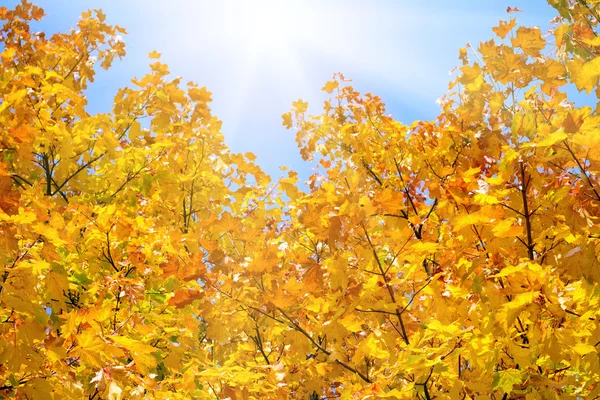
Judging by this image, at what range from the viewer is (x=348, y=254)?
9.50 ft

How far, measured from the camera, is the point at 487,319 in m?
2.02

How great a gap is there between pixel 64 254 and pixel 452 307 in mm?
2928

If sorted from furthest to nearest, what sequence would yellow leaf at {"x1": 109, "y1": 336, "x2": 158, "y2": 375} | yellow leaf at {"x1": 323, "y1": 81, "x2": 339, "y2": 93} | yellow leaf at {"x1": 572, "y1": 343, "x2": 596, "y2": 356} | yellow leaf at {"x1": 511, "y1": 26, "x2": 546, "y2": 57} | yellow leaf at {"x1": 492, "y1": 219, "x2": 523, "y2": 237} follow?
yellow leaf at {"x1": 323, "y1": 81, "x2": 339, "y2": 93} → yellow leaf at {"x1": 511, "y1": 26, "x2": 546, "y2": 57} → yellow leaf at {"x1": 109, "y1": 336, "x2": 158, "y2": 375} → yellow leaf at {"x1": 492, "y1": 219, "x2": 523, "y2": 237} → yellow leaf at {"x1": 572, "y1": 343, "x2": 596, "y2": 356}

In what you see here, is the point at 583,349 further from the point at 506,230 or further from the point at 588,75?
the point at 588,75

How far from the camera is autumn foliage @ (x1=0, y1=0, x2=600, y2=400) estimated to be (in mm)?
2094

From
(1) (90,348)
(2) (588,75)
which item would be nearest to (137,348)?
(1) (90,348)

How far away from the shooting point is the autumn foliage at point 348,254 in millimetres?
2094

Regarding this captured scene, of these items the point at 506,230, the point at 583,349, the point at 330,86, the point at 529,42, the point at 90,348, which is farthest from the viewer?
the point at 330,86

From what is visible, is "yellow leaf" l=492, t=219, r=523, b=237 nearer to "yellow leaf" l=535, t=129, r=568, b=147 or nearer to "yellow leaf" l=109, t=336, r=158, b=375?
"yellow leaf" l=535, t=129, r=568, b=147

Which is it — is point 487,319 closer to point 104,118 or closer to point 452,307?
point 452,307

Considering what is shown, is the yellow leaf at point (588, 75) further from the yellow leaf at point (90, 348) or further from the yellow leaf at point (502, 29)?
the yellow leaf at point (90, 348)

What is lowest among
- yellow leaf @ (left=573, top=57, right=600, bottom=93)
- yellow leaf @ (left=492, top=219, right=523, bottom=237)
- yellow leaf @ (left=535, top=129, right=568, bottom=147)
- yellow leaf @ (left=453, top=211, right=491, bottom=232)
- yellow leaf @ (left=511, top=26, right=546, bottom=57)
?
yellow leaf @ (left=492, top=219, right=523, bottom=237)

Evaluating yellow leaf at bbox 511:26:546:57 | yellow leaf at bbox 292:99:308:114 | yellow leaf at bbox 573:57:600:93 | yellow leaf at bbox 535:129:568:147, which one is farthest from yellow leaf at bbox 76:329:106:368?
yellow leaf at bbox 292:99:308:114

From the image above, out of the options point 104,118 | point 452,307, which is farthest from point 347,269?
point 104,118
